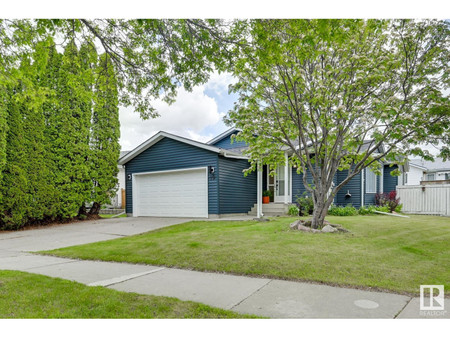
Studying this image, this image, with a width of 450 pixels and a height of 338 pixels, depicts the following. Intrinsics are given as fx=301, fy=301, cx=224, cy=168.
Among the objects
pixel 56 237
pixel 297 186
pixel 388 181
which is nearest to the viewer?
pixel 56 237

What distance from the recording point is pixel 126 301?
10.4ft

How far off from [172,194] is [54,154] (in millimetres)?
4835

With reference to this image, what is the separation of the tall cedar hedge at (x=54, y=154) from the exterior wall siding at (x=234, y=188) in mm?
4978

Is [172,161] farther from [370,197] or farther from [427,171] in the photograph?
[427,171]

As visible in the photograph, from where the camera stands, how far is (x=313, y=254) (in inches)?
198

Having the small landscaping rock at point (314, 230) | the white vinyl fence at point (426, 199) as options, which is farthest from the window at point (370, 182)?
the small landscaping rock at point (314, 230)

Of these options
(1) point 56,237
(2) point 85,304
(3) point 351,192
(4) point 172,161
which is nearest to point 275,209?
(3) point 351,192

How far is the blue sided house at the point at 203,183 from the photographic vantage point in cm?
1200

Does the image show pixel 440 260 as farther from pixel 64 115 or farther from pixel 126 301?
pixel 64 115

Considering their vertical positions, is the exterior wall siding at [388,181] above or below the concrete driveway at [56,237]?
above

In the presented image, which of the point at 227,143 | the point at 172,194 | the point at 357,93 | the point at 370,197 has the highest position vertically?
the point at 357,93

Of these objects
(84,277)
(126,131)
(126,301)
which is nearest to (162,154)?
(126,131)

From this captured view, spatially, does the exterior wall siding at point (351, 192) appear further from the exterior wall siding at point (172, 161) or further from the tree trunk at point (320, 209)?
the tree trunk at point (320, 209)

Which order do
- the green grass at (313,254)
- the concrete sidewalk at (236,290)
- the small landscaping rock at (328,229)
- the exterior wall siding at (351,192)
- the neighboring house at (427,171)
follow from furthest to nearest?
the neighboring house at (427,171), the exterior wall siding at (351,192), the small landscaping rock at (328,229), the green grass at (313,254), the concrete sidewalk at (236,290)
